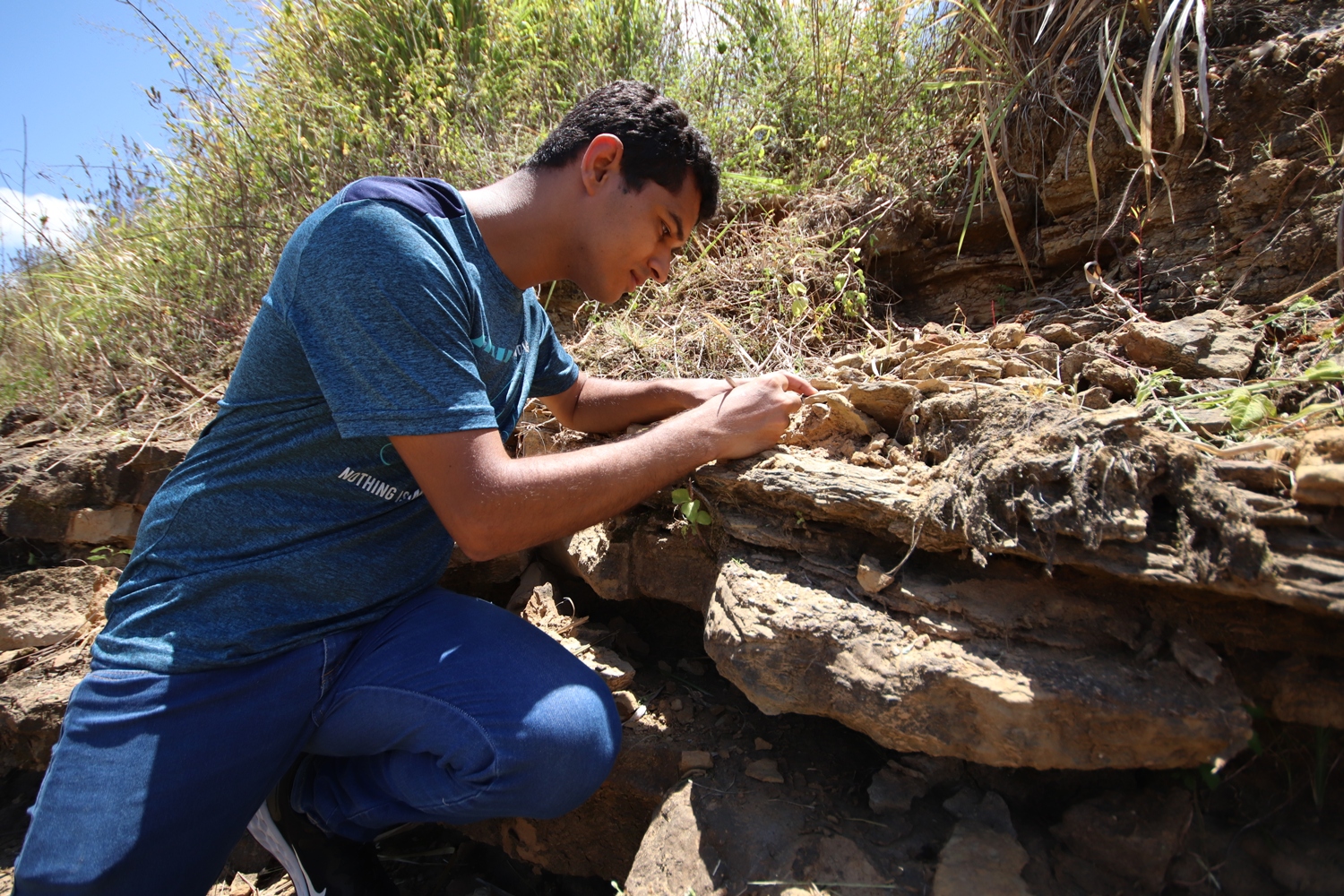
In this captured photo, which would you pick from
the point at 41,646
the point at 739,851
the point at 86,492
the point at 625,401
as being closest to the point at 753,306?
the point at 625,401

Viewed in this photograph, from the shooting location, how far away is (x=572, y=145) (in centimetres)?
181

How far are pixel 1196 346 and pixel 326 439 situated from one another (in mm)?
2058

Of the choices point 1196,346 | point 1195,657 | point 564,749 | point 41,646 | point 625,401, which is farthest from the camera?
point 41,646

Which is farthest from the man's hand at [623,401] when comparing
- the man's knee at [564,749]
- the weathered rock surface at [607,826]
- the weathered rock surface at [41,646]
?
the weathered rock surface at [41,646]

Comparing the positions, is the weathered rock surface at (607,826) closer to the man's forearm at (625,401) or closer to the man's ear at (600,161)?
the man's forearm at (625,401)

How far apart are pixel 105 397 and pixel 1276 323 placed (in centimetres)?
472

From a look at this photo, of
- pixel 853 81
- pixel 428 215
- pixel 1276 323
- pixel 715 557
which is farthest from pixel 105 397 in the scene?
pixel 1276 323

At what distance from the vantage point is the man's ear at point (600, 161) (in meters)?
1.76

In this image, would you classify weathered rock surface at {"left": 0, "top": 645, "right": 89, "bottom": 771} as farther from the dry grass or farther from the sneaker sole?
the dry grass

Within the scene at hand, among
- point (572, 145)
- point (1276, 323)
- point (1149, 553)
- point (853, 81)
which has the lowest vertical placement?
point (1149, 553)

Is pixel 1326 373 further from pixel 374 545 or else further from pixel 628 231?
pixel 374 545

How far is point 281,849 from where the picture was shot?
177 centimetres

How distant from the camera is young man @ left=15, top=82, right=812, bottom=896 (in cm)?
146

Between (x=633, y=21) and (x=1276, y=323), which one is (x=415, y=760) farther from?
(x=633, y=21)
